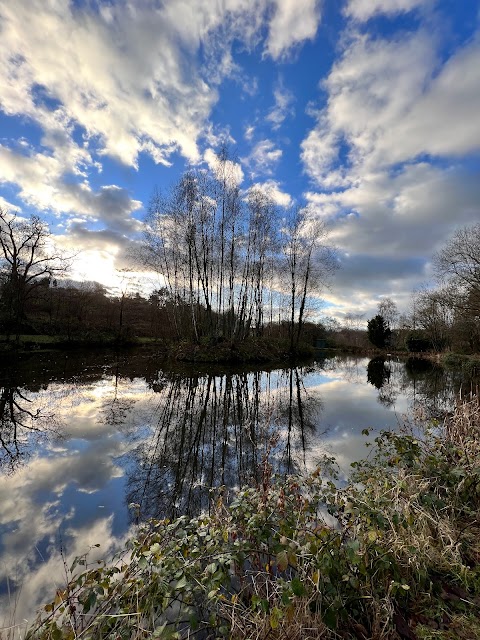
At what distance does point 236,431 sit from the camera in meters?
7.11

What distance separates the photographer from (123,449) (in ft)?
19.0

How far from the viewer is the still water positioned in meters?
3.27

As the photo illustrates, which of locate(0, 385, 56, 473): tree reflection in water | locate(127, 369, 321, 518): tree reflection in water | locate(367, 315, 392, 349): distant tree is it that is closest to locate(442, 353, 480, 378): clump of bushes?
locate(127, 369, 321, 518): tree reflection in water

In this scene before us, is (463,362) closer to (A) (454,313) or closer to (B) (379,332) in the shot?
(A) (454,313)

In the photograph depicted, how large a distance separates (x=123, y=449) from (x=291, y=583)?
4.88 metres

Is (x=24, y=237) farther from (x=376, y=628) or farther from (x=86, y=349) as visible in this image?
(x=376, y=628)

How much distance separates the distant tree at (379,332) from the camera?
4941cm

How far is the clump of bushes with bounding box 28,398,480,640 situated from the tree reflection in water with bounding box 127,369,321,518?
1.00 m

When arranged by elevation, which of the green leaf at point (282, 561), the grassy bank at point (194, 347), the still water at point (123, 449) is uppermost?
the grassy bank at point (194, 347)

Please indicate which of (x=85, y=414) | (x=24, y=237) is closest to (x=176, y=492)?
(x=85, y=414)

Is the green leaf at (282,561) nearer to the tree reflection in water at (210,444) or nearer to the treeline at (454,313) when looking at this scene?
the tree reflection in water at (210,444)

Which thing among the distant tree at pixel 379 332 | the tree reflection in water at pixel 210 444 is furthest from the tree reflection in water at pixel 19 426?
the distant tree at pixel 379 332

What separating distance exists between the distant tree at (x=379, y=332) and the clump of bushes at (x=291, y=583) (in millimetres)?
49941

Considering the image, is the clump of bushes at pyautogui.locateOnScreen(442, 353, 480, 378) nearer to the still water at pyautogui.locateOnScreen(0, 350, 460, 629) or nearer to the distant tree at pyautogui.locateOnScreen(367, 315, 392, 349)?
the still water at pyautogui.locateOnScreen(0, 350, 460, 629)
